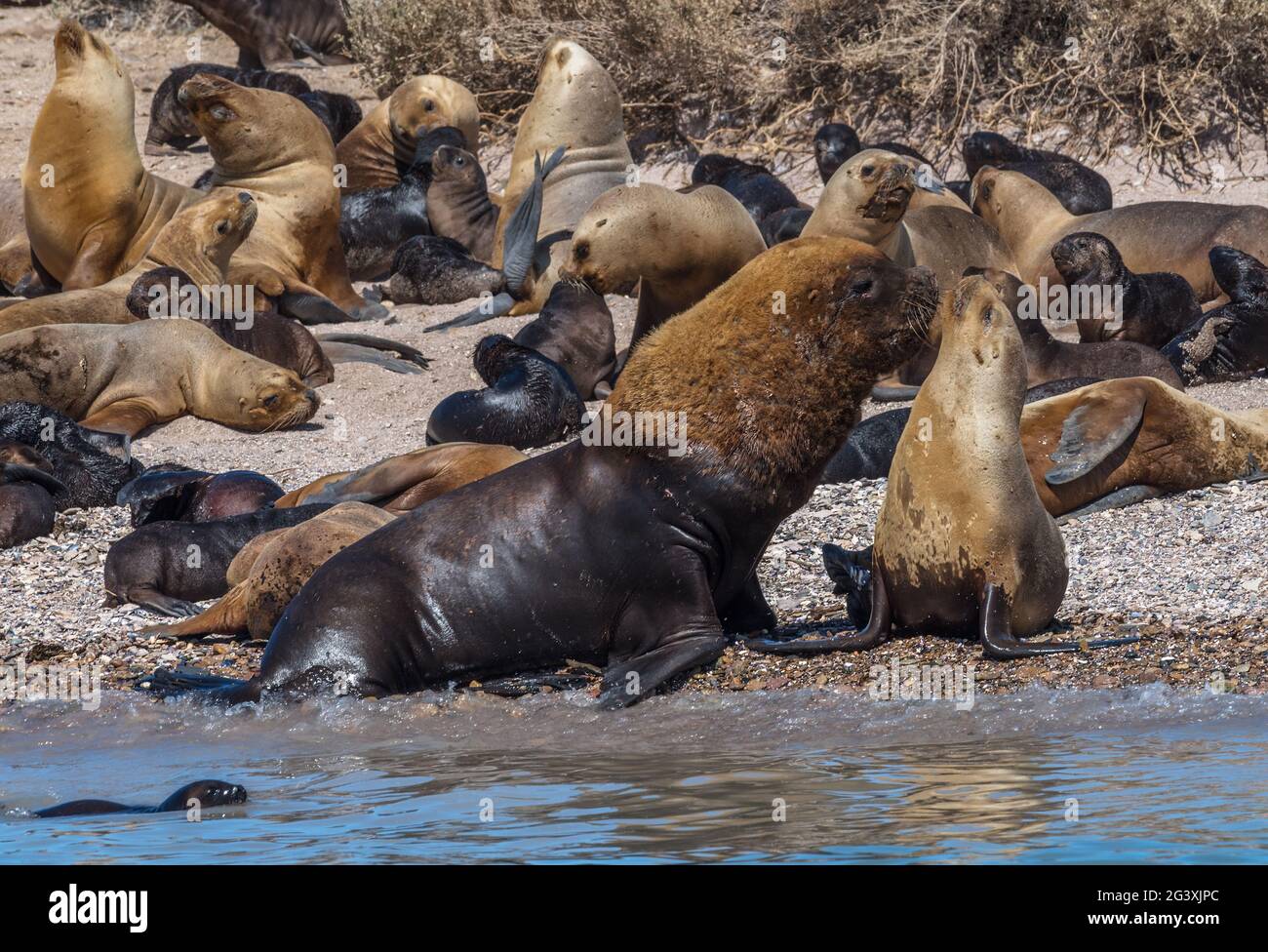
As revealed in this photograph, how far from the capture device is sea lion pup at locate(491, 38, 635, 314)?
44.0 ft

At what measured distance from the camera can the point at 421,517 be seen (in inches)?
229

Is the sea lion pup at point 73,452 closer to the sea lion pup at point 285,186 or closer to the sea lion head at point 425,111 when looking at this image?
the sea lion pup at point 285,186

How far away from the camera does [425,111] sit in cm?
1485

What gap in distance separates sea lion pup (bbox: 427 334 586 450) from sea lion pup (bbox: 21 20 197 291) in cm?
417

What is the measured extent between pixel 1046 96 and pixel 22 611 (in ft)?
31.7

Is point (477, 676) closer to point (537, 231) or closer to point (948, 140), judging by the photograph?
point (537, 231)

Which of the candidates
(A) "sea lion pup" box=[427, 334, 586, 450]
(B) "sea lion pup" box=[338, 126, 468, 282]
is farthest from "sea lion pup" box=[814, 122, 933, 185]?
(A) "sea lion pup" box=[427, 334, 586, 450]

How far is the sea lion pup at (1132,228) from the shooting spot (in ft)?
37.7

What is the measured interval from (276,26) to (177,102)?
7.74 ft

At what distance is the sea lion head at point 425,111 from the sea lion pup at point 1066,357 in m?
6.41

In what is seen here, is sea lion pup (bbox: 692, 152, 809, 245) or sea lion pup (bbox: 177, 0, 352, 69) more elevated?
sea lion pup (bbox: 177, 0, 352, 69)

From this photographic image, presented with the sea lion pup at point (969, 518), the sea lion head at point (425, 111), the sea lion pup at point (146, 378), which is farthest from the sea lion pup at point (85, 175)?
the sea lion pup at point (969, 518)

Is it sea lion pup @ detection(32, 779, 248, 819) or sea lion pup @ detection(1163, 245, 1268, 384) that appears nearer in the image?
sea lion pup @ detection(32, 779, 248, 819)

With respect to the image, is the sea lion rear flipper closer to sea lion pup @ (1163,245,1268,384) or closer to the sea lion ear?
the sea lion ear
